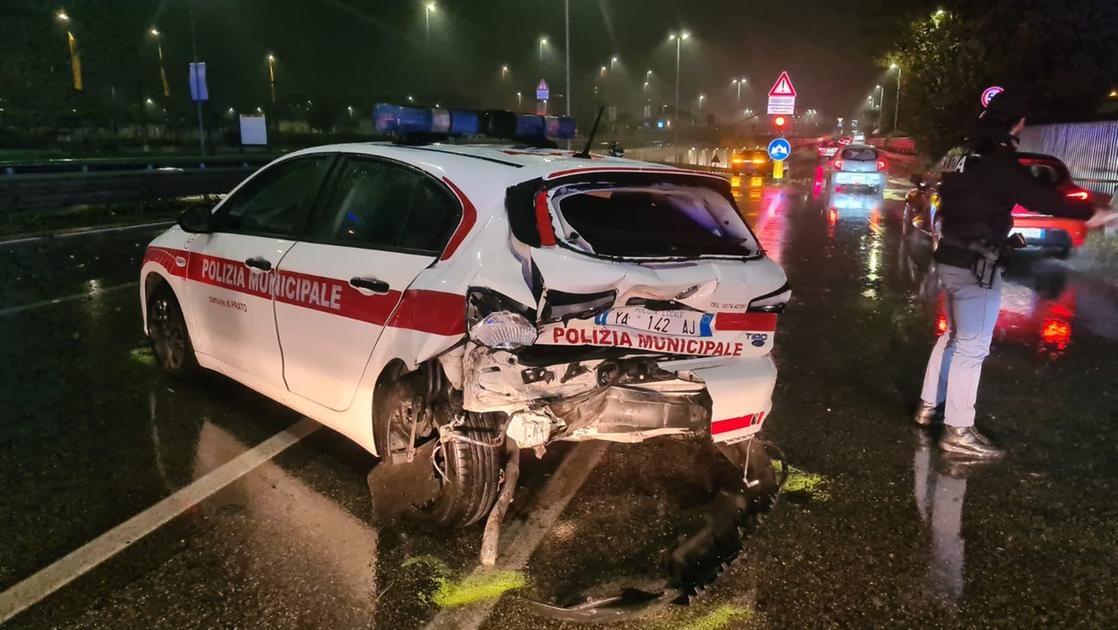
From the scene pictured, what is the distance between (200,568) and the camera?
3.19 m

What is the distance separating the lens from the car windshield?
11.5 ft

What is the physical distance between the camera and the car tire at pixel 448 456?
10.9ft

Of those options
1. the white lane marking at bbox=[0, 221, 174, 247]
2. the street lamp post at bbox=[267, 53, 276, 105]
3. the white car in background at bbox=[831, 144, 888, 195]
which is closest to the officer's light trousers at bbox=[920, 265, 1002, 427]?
the white lane marking at bbox=[0, 221, 174, 247]

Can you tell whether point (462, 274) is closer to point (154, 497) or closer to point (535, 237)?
point (535, 237)

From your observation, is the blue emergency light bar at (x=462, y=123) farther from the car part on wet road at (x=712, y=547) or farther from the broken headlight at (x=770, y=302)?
the car part on wet road at (x=712, y=547)

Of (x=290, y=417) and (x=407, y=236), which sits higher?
(x=407, y=236)

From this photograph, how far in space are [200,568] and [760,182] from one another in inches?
1091

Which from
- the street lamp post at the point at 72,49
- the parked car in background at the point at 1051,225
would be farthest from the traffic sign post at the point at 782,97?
the street lamp post at the point at 72,49

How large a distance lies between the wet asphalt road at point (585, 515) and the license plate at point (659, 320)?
2.93 feet

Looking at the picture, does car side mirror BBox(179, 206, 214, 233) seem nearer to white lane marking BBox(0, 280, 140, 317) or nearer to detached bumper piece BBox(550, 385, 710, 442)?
detached bumper piece BBox(550, 385, 710, 442)

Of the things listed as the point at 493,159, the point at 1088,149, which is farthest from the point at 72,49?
the point at 493,159

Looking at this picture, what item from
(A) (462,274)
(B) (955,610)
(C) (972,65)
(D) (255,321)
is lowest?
(B) (955,610)

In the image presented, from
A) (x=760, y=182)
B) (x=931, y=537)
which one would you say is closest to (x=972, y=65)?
(x=760, y=182)

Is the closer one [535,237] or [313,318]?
[535,237]
